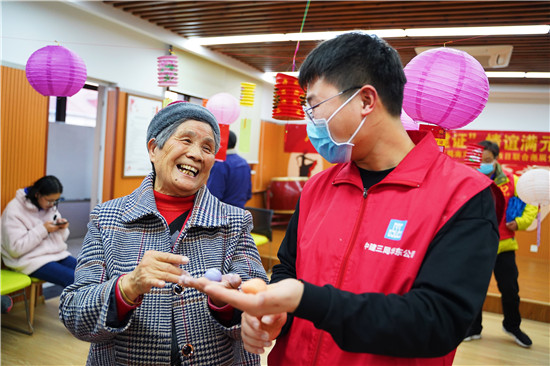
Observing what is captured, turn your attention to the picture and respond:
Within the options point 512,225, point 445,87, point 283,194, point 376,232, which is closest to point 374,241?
point 376,232

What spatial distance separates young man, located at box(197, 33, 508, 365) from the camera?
0.85 metres

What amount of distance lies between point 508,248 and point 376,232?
374 centimetres

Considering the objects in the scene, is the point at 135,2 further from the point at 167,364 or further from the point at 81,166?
the point at 167,364

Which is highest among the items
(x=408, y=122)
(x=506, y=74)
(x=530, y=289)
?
(x=506, y=74)

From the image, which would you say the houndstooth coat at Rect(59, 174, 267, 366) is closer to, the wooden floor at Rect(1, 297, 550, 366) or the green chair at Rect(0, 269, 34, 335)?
the wooden floor at Rect(1, 297, 550, 366)

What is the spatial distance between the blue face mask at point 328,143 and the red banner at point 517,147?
24.7 ft

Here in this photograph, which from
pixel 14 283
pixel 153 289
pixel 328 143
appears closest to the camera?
pixel 328 143

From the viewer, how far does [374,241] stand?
1012 millimetres

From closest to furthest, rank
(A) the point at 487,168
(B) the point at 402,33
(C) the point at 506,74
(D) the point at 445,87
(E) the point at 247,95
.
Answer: (D) the point at 445,87
(A) the point at 487,168
(E) the point at 247,95
(B) the point at 402,33
(C) the point at 506,74

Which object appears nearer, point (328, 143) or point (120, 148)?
point (328, 143)

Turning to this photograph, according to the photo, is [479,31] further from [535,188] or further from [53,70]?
[53,70]

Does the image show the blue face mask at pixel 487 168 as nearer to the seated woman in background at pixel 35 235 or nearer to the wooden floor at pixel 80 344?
the wooden floor at pixel 80 344

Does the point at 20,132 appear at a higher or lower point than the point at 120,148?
higher

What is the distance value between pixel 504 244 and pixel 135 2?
483cm
